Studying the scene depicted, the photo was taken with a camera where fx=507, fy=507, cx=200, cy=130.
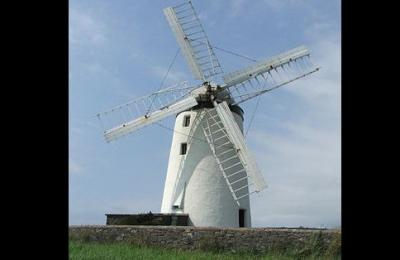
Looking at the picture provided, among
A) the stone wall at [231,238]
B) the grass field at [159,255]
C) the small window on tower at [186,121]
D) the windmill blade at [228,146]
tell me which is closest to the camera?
the grass field at [159,255]

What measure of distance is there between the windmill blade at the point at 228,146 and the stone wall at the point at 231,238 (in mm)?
4137

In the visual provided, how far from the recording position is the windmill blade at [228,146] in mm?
17297

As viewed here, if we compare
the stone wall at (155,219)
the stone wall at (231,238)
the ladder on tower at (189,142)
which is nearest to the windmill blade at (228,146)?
the ladder on tower at (189,142)

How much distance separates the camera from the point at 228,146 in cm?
1800

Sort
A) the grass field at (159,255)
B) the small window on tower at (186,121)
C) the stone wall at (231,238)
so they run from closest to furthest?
the grass field at (159,255) < the stone wall at (231,238) < the small window on tower at (186,121)

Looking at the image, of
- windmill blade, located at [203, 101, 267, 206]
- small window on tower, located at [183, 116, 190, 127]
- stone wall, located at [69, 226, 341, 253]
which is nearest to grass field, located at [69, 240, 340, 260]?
stone wall, located at [69, 226, 341, 253]

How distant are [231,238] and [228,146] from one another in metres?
5.85

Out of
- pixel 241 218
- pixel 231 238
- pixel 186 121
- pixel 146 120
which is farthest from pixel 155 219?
pixel 231 238

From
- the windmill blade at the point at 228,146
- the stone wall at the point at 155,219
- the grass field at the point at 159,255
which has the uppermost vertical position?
the windmill blade at the point at 228,146

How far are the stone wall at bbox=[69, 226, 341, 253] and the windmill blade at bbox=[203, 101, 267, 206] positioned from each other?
13.6ft

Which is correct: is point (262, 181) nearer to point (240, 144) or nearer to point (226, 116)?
point (240, 144)

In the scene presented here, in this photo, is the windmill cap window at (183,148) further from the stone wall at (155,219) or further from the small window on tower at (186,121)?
the stone wall at (155,219)
